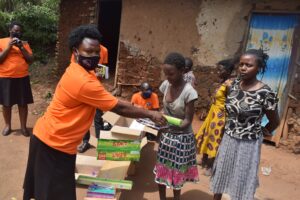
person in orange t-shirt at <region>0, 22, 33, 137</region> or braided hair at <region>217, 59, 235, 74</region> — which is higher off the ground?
braided hair at <region>217, 59, 235, 74</region>

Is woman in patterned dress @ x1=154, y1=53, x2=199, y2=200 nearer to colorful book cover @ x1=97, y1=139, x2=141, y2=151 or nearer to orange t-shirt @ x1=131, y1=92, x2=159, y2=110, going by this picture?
colorful book cover @ x1=97, y1=139, x2=141, y2=151

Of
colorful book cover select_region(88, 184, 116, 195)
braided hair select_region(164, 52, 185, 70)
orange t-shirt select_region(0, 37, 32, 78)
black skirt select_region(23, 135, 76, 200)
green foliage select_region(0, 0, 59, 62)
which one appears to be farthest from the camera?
green foliage select_region(0, 0, 59, 62)

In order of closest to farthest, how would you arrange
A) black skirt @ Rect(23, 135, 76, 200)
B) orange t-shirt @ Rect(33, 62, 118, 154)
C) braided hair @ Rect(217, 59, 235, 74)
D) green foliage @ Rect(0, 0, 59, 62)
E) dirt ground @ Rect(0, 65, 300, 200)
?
orange t-shirt @ Rect(33, 62, 118, 154), black skirt @ Rect(23, 135, 76, 200), dirt ground @ Rect(0, 65, 300, 200), braided hair @ Rect(217, 59, 235, 74), green foliage @ Rect(0, 0, 59, 62)

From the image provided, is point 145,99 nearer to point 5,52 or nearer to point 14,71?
point 14,71

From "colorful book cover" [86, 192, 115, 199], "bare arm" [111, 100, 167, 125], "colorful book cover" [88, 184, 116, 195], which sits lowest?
"colorful book cover" [86, 192, 115, 199]

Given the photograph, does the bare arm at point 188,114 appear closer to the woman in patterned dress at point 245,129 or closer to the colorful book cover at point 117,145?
the woman in patterned dress at point 245,129

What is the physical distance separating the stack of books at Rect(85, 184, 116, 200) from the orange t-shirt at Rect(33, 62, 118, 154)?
0.69m

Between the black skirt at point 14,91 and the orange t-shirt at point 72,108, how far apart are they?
307cm

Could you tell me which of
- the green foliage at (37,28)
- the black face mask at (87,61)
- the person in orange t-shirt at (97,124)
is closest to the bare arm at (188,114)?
the black face mask at (87,61)

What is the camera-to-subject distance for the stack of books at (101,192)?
3.12 metres

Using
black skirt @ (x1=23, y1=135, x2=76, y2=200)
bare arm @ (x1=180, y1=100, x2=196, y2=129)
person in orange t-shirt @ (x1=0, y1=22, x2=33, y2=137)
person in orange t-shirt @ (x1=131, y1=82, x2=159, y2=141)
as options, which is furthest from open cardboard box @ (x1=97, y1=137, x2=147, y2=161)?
person in orange t-shirt @ (x1=0, y1=22, x2=33, y2=137)

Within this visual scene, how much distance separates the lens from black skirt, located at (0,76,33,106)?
5.33m

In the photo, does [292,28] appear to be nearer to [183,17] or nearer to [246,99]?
[183,17]

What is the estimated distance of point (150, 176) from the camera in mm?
4539
